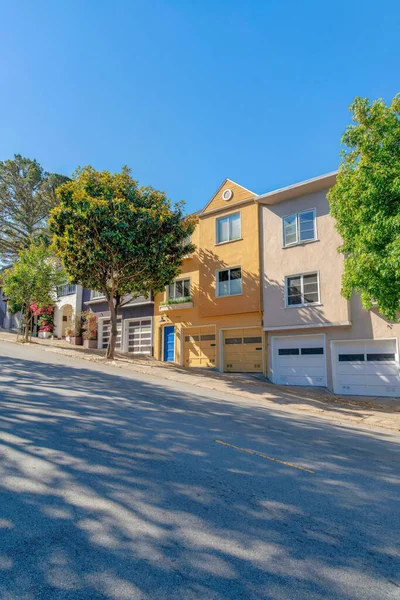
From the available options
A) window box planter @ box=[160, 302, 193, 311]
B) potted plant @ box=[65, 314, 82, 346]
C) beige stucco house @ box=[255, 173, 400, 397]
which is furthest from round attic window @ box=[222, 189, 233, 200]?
potted plant @ box=[65, 314, 82, 346]

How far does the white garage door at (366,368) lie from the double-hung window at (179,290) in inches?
362

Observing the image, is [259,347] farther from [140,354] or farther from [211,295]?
[140,354]

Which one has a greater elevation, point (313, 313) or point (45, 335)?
point (313, 313)

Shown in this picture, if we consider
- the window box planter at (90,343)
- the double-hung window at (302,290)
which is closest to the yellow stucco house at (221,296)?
the double-hung window at (302,290)

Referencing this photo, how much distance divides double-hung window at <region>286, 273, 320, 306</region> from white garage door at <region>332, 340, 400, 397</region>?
92.2 inches

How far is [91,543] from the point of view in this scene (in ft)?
10.7

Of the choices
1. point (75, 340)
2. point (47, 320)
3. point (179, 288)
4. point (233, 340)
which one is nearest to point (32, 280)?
point (75, 340)

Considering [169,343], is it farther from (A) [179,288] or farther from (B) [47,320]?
(B) [47,320]

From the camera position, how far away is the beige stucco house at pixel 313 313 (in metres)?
16.1

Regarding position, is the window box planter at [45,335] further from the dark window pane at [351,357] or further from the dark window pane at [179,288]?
the dark window pane at [351,357]

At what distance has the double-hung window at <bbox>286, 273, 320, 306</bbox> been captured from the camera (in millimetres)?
17844

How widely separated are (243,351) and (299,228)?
6.85 metres

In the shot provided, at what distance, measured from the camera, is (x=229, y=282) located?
68.4 feet

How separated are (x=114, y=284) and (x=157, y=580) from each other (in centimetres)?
1691
